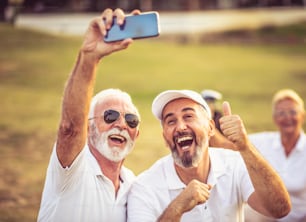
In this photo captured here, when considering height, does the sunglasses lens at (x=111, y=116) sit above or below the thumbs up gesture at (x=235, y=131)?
above

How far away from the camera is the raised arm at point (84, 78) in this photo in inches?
74.4

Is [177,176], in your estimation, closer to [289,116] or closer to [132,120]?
[132,120]

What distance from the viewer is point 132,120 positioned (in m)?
2.33

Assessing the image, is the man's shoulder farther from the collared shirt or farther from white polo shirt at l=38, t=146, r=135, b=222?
the collared shirt

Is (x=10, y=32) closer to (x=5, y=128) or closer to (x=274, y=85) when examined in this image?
(x=5, y=128)

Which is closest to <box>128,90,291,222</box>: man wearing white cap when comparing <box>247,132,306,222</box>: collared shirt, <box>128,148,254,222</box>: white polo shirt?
<box>128,148,254,222</box>: white polo shirt

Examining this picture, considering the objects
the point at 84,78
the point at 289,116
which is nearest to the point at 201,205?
the point at 84,78

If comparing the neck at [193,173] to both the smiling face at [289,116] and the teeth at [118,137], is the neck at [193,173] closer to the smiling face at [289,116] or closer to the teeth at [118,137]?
the teeth at [118,137]

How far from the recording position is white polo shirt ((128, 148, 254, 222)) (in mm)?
2242

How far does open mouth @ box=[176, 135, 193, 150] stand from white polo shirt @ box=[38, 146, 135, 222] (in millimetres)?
349

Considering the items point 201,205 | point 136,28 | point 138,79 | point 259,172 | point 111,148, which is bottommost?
point 201,205

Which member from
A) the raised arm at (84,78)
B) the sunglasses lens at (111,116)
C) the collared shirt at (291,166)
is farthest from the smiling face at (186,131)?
the collared shirt at (291,166)

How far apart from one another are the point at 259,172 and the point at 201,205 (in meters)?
0.32

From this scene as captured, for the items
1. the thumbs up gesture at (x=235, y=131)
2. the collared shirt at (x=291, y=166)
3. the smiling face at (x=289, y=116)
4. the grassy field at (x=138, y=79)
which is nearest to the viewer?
the thumbs up gesture at (x=235, y=131)
